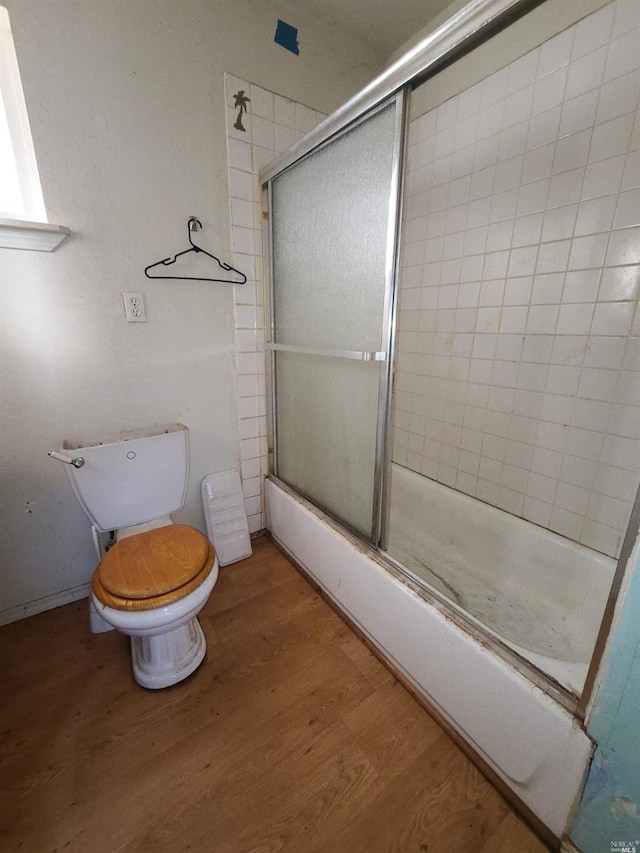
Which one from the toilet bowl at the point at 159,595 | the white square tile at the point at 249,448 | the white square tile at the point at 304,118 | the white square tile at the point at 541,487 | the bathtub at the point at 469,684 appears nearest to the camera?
the bathtub at the point at 469,684

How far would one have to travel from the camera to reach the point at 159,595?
1074mm

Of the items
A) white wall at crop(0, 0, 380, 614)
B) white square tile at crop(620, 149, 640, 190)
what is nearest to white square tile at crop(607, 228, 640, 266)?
white square tile at crop(620, 149, 640, 190)

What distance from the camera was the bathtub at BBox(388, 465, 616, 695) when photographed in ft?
4.19

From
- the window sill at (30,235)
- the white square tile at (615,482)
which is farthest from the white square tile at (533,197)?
the window sill at (30,235)

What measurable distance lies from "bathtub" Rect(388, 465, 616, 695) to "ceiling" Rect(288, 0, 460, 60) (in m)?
2.14

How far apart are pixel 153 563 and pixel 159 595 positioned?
5.5 inches

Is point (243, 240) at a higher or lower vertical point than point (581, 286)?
higher

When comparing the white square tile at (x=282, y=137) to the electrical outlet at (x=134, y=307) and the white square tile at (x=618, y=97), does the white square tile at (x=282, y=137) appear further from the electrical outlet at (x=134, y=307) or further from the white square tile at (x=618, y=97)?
the white square tile at (x=618, y=97)

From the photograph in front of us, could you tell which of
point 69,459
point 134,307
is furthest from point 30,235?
point 69,459

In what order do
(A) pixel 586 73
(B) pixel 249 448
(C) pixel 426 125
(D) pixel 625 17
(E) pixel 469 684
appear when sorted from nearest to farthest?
(E) pixel 469 684 → (D) pixel 625 17 → (A) pixel 586 73 → (C) pixel 426 125 → (B) pixel 249 448

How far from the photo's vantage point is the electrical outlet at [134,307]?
146 cm

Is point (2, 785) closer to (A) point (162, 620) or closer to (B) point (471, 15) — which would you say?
(A) point (162, 620)

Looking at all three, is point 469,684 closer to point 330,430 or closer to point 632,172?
point 330,430

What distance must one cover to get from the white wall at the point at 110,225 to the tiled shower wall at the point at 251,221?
5cm
